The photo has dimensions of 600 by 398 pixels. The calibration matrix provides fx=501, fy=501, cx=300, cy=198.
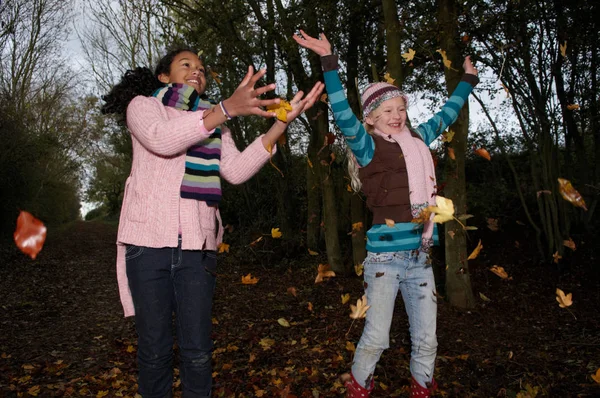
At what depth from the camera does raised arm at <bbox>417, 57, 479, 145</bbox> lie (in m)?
3.00

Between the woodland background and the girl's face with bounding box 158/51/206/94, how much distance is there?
226 centimetres

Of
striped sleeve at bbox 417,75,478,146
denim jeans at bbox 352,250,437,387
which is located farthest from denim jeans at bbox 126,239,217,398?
striped sleeve at bbox 417,75,478,146

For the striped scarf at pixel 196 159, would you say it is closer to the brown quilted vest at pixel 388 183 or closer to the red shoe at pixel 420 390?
the brown quilted vest at pixel 388 183

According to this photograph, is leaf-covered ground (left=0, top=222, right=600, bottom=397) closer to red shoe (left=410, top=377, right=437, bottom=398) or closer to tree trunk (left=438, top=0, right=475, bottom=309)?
tree trunk (left=438, top=0, right=475, bottom=309)

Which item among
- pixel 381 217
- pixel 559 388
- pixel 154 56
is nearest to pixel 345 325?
pixel 559 388

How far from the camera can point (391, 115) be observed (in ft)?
9.31

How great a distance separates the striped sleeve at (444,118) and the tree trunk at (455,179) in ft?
9.05

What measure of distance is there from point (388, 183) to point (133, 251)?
136 centimetres

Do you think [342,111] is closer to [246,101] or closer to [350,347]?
[246,101]

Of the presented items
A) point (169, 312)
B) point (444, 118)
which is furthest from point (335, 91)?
point (169, 312)

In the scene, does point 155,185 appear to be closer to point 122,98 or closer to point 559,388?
point 122,98

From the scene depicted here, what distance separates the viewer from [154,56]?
16.6m

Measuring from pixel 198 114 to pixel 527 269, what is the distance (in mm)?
7972

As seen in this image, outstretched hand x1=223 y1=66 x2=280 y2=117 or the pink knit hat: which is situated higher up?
the pink knit hat
